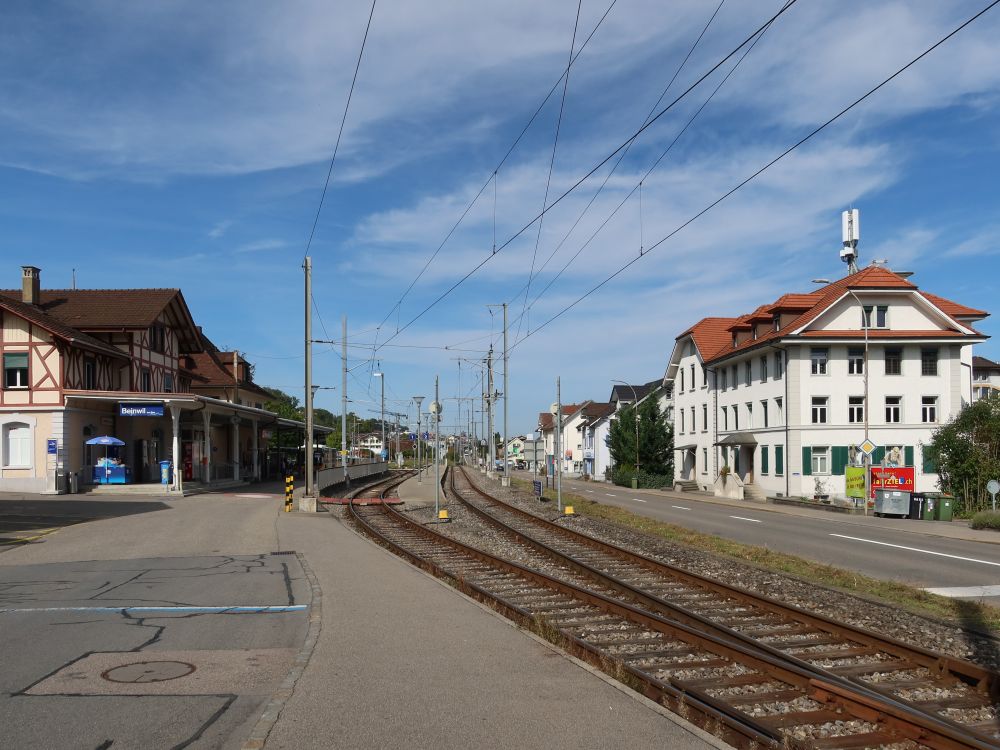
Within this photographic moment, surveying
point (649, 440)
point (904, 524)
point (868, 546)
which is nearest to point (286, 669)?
point (868, 546)

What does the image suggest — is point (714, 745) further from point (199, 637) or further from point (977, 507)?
point (977, 507)

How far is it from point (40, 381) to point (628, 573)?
2809 centimetres

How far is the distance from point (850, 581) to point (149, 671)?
1055 centimetres

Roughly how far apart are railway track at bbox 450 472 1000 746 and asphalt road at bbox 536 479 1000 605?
388cm

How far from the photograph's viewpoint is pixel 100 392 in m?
35.2

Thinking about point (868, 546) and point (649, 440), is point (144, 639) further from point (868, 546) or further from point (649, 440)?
point (649, 440)

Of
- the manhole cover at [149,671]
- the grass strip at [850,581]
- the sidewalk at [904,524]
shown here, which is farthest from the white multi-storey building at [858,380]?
the manhole cover at [149,671]

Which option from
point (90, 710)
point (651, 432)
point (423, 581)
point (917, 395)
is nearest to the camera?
point (90, 710)

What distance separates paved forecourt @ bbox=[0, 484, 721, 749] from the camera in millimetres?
6082

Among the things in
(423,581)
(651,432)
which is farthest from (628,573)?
(651,432)

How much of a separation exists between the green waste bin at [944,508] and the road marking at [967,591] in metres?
18.1

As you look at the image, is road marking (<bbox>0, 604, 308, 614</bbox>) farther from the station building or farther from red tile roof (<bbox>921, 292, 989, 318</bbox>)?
red tile roof (<bbox>921, 292, 989, 318</bbox>)

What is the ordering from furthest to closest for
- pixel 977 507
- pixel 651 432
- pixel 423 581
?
pixel 651 432 → pixel 977 507 → pixel 423 581

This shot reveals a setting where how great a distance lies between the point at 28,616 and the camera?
10664mm
